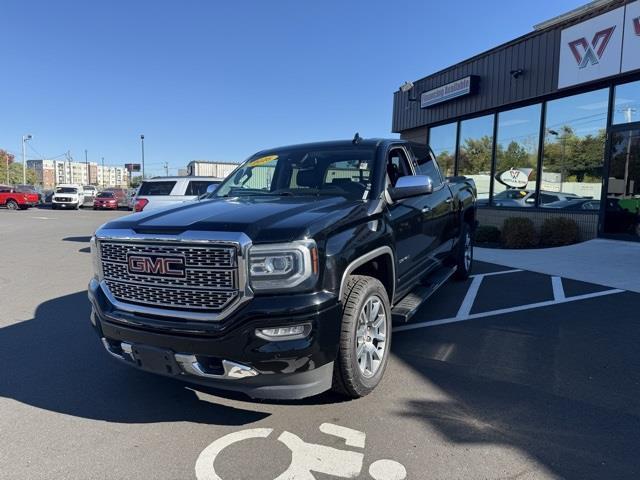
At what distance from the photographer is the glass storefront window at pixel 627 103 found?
10.2 metres

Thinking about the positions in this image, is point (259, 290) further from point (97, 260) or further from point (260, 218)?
point (97, 260)

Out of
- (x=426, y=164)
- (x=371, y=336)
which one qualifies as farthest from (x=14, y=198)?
(x=371, y=336)

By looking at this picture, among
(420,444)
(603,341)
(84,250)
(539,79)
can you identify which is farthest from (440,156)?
(420,444)

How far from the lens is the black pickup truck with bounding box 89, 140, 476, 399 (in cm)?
273

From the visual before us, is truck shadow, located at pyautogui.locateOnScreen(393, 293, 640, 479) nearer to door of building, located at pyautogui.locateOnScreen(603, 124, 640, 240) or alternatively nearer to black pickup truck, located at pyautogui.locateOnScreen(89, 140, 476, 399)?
black pickup truck, located at pyautogui.locateOnScreen(89, 140, 476, 399)

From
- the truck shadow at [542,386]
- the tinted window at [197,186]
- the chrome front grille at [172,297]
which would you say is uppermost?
the tinted window at [197,186]

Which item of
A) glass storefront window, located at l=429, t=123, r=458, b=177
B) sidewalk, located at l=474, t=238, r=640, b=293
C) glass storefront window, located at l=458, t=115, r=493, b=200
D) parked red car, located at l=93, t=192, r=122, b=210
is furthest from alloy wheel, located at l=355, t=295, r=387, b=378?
parked red car, located at l=93, t=192, r=122, b=210

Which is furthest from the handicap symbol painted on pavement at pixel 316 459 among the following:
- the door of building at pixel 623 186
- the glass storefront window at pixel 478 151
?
the glass storefront window at pixel 478 151

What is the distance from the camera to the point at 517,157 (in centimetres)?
1341

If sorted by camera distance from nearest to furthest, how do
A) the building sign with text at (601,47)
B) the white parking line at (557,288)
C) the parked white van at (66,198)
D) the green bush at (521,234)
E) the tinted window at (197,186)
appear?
1. the white parking line at (557,288)
2. the building sign with text at (601,47)
3. the green bush at (521,234)
4. the tinted window at (197,186)
5. the parked white van at (66,198)

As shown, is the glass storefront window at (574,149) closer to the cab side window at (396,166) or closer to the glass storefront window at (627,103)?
the glass storefront window at (627,103)

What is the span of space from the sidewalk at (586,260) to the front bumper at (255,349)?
5.64 meters

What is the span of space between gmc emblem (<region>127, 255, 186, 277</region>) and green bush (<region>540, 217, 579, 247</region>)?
1017cm

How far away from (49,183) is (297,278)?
164 m
